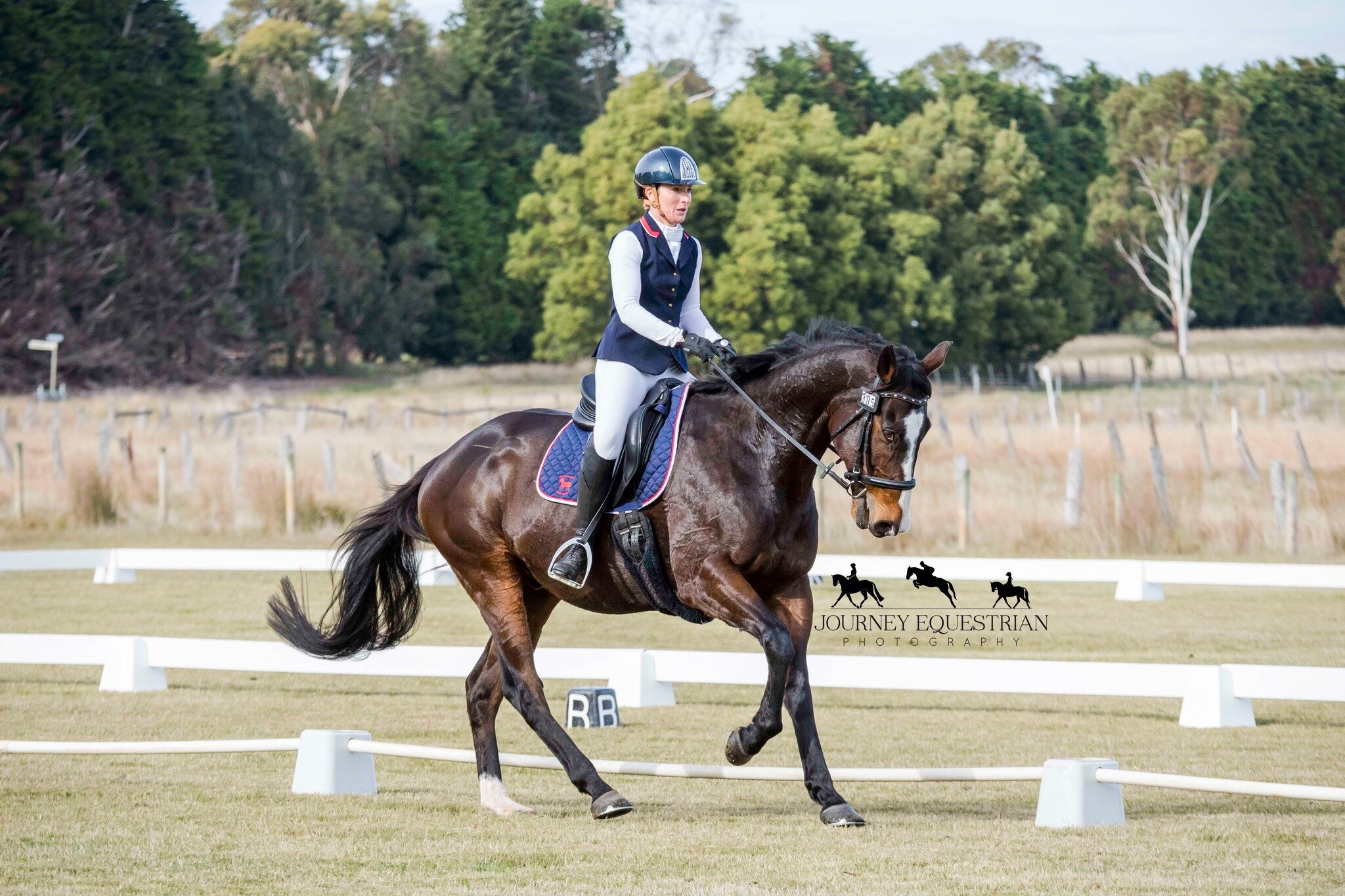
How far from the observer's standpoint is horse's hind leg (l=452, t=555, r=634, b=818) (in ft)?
20.3

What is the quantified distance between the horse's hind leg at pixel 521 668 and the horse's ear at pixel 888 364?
1830 millimetres

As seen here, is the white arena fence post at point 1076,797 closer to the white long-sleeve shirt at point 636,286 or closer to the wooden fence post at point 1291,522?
the white long-sleeve shirt at point 636,286

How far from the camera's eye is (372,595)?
7457mm

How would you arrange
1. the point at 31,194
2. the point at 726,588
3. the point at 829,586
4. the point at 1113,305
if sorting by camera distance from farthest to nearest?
the point at 1113,305
the point at 31,194
the point at 829,586
the point at 726,588

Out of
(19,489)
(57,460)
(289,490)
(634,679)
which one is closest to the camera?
(634,679)

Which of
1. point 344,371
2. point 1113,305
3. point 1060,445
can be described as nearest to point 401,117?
point 344,371

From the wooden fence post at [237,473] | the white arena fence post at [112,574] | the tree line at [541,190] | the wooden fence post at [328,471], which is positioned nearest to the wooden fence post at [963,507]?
the wooden fence post at [328,471]

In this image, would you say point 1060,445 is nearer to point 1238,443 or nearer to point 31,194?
point 1238,443

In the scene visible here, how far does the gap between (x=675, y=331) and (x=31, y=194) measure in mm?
49695

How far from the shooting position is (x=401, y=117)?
6562 cm

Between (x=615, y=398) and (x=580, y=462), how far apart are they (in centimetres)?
36

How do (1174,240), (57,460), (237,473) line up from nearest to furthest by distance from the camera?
(237,473) → (57,460) → (1174,240)

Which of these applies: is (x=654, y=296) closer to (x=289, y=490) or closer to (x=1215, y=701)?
(x=1215, y=701)

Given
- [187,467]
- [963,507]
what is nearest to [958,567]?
[963,507]
